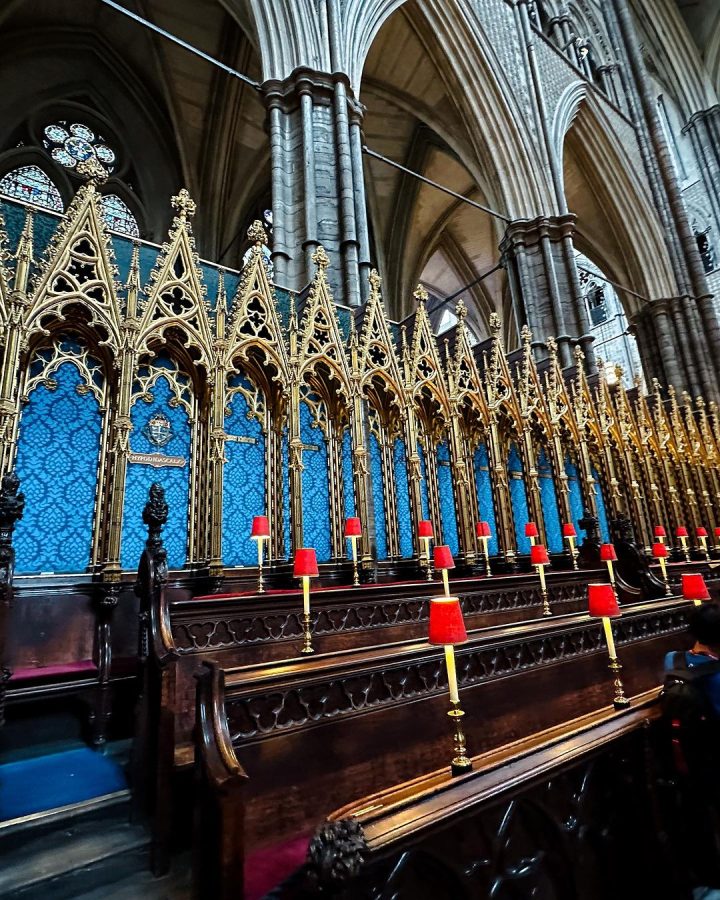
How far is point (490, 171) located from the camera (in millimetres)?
11828

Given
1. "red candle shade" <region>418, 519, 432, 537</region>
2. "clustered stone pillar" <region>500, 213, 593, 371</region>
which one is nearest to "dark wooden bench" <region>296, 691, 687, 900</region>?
"red candle shade" <region>418, 519, 432, 537</region>

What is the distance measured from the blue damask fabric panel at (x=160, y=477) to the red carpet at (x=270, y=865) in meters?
3.14

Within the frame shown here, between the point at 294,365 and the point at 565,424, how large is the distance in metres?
5.21

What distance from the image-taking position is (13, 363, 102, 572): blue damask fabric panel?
3913 millimetres

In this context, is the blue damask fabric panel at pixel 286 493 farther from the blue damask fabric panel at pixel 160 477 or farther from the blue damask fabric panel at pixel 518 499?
the blue damask fabric panel at pixel 518 499

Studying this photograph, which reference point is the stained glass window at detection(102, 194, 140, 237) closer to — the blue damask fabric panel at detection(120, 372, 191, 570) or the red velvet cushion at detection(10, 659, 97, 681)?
the blue damask fabric panel at detection(120, 372, 191, 570)

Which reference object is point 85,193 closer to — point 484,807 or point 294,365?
point 294,365

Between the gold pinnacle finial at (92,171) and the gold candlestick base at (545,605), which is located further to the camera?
the gold pinnacle finial at (92,171)

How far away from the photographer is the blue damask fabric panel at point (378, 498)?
6160 millimetres

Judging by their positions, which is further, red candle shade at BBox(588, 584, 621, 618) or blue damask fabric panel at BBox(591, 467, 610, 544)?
blue damask fabric panel at BBox(591, 467, 610, 544)

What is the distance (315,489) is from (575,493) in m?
5.39

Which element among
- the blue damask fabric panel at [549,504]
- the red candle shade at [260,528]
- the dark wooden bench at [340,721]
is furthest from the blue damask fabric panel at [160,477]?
the blue damask fabric panel at [549,504]

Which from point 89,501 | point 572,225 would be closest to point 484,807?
point 89,501

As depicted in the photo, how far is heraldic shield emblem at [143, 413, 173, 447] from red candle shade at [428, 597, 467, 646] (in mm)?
3714
